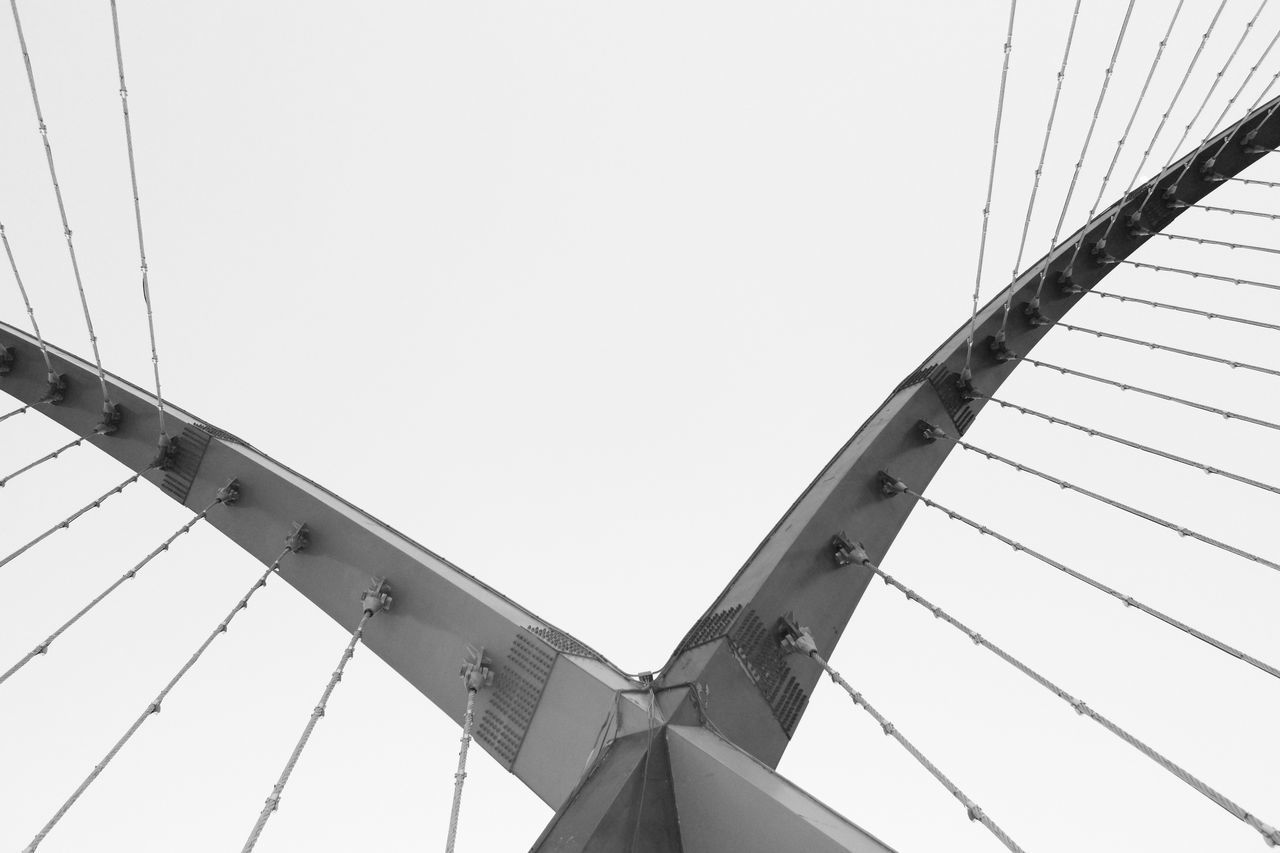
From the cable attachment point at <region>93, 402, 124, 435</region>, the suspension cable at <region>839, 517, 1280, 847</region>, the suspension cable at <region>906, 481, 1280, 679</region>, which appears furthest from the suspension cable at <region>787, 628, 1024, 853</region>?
the cable attachment point at <region>93, 402, 124, 435</region>

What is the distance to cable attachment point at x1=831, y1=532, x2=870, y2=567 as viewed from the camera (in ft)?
17.1

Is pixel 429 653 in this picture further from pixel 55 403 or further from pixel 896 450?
pixel 55 403

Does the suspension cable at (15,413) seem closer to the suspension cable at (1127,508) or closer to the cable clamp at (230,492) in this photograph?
the cable clamp at (230,492)

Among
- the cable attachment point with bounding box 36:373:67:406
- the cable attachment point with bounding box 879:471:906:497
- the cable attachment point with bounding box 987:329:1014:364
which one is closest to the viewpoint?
the cable attachment point with bounding box 879:471:906:497

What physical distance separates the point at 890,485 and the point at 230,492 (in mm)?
5162

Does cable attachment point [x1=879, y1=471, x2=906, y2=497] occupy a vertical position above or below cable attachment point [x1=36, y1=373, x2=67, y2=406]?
above

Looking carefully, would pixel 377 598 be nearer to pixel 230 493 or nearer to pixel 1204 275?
pixel 230 493

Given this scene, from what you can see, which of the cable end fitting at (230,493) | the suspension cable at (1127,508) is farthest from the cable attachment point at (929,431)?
the cable end fitting at (230,493)

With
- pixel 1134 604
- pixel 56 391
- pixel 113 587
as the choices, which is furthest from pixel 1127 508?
pixel 56 391

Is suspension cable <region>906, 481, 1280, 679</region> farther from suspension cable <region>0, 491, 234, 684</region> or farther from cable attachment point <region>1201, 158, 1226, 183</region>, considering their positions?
cable attachment point <region>1201, 158, 1226, 183</region>

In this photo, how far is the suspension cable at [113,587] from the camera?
13.2 feet

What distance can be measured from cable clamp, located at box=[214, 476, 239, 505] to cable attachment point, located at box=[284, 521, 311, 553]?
0.76m

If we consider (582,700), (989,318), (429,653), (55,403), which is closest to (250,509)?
(429,653)

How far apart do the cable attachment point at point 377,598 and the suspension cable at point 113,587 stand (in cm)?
135
